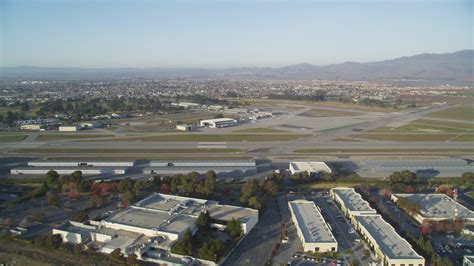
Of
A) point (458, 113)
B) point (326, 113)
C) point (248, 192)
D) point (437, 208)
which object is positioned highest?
point (458, 113)

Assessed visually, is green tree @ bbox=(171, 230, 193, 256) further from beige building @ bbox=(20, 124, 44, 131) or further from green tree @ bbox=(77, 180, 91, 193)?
beige building @ bbox=(20, 124, 44, 131)

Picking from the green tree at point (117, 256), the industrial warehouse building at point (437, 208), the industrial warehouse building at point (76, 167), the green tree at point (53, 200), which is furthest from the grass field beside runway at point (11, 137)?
the industrial warehouse building at point (437, 208)

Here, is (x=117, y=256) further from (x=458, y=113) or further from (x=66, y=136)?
(x=458, y=113)

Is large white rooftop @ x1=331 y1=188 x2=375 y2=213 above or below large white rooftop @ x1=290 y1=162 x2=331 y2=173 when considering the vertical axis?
below

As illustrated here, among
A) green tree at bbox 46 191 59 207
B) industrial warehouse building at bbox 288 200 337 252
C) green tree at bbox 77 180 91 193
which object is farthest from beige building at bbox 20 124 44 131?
industrial warehouse building at bbox 288 200 337 252

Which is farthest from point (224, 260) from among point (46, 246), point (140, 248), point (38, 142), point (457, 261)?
point (38, 142)

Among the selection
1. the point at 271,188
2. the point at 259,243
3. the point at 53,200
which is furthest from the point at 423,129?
the point at 53,200
